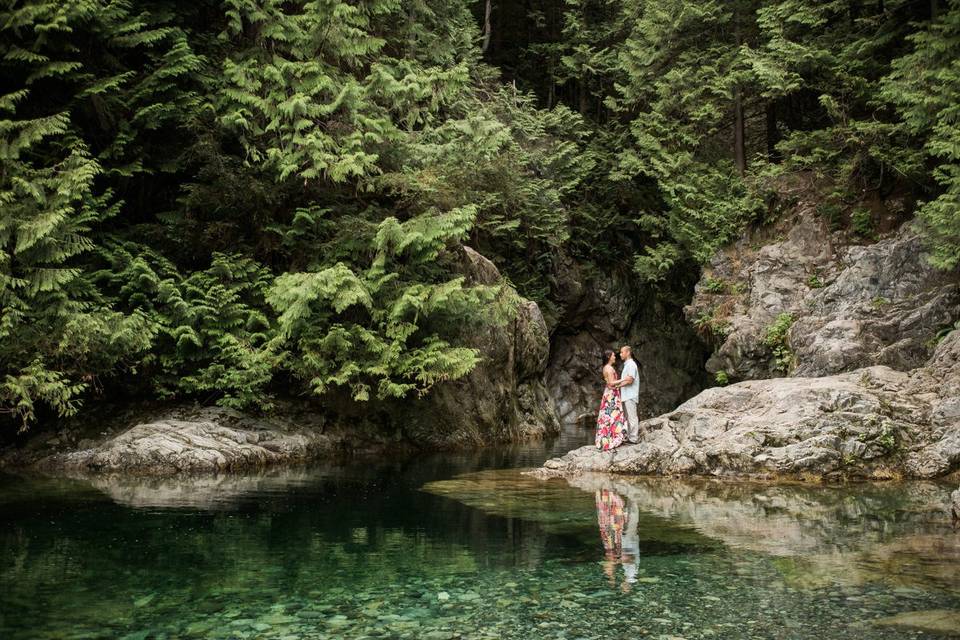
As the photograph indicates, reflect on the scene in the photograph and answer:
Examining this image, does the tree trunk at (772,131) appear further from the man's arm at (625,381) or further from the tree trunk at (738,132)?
the man's arm at (625,381)

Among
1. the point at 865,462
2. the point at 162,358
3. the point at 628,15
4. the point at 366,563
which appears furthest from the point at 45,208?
the point at 628,15

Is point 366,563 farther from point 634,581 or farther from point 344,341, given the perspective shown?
point 344,341

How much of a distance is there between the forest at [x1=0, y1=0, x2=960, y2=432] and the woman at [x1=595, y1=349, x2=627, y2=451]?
12.7 feet

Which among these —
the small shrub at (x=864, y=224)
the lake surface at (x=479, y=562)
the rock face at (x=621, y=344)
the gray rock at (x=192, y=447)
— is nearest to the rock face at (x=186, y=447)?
the gray rock at (x=192, y=447)

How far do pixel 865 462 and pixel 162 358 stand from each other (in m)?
14.3

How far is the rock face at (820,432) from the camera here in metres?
12.8

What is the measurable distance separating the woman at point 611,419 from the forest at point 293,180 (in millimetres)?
3868

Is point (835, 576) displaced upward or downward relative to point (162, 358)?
downward

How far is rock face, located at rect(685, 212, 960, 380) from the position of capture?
17.5 meters

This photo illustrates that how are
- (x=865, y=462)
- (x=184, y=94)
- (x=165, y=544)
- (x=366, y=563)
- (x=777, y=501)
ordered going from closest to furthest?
(x=366, y=563) → (x=165, y=544) → (x=777, y=501) → (x=865, y=462) → (x=184, y=94)

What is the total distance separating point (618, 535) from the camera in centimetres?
852

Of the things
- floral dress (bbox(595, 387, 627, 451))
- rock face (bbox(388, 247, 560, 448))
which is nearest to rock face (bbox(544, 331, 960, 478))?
floral dress (bbox(595, 387, 627, 451))

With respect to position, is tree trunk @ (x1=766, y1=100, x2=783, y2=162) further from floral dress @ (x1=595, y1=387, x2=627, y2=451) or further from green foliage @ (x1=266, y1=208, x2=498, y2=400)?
floral dress @ (x1=595, y1=387, x2=627, y2=451)

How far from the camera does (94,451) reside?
584 inches
